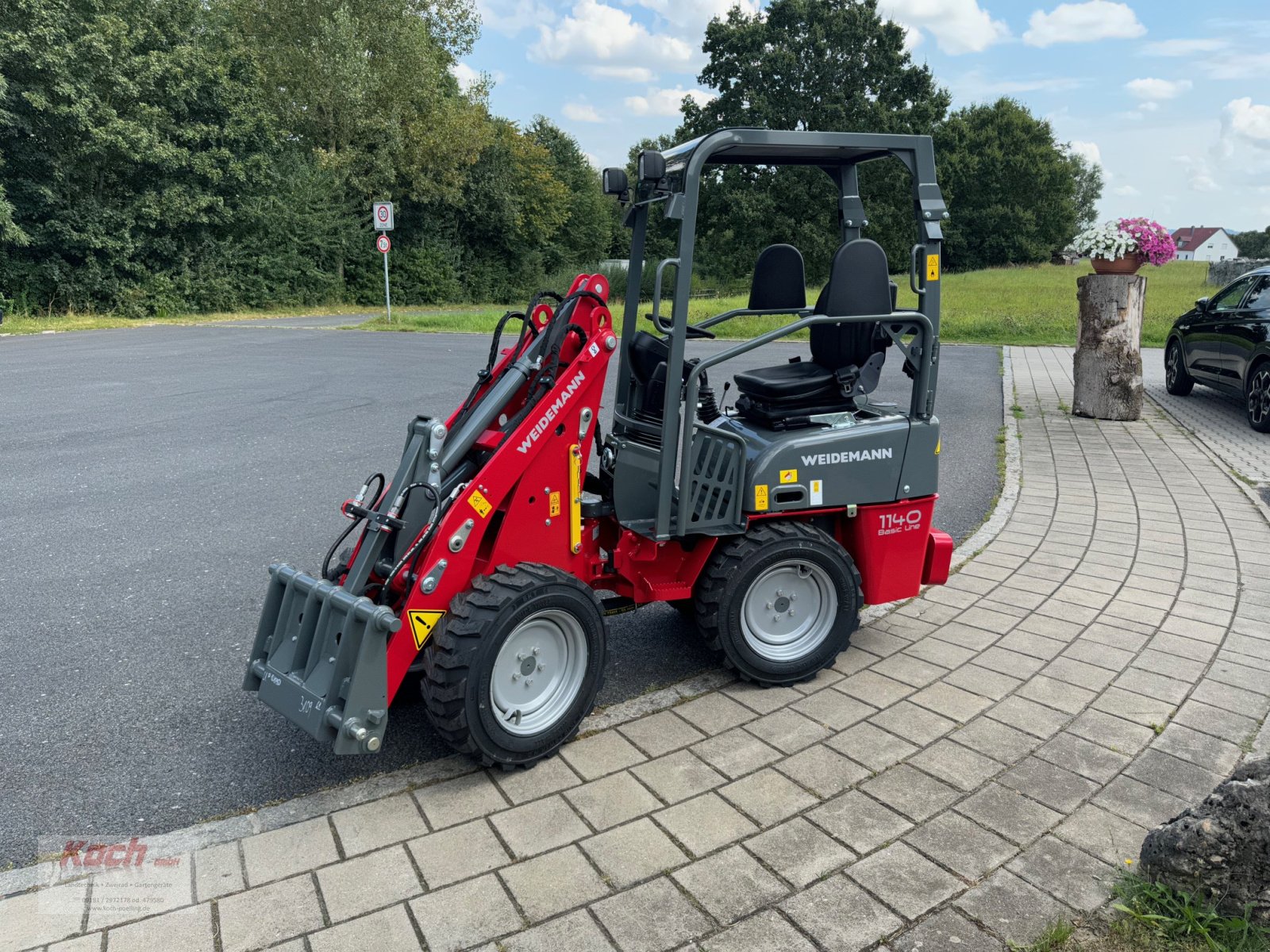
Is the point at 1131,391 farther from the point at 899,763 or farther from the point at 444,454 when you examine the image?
the point at 444,454

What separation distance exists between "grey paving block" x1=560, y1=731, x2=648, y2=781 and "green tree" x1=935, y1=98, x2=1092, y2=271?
252 ft

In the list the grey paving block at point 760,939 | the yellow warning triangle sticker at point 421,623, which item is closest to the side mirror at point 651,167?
the yellow warning triangle sticker at point 421,623

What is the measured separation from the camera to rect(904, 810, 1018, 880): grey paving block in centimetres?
290

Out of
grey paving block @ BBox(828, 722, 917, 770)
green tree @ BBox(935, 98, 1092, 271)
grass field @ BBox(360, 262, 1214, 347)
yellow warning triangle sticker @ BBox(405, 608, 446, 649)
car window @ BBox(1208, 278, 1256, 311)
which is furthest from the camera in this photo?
green tree @ BBox(935, 98, 1092, 271)

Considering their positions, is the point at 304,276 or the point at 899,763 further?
the point at 304,276

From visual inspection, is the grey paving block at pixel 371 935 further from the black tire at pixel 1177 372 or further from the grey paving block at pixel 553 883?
the black tire at pixel 1177 372

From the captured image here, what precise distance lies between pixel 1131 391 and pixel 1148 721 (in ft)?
26.1

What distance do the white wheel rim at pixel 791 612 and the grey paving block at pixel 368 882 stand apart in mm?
1796

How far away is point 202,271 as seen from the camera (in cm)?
2933

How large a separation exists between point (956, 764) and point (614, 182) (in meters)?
2.86

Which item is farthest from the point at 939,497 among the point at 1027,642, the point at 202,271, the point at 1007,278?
the point at 1007,278

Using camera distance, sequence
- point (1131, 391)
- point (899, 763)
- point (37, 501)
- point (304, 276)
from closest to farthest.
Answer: point (899, 763) → point (37, 501) → point (1131, 391) → point (304, 276)

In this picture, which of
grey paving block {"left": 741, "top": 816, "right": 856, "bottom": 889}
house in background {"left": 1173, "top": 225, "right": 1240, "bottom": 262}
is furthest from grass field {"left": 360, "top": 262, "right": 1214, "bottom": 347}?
house in background {"left": 1173, "top": 225, "right": 1240, "bottom": 262}

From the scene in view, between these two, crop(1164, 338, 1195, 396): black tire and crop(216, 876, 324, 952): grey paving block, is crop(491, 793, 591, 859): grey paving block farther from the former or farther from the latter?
crop(1164, 338, 1195, 396): black tire
